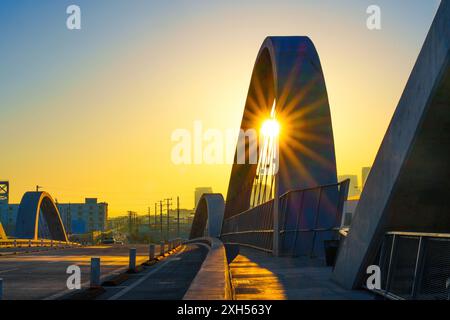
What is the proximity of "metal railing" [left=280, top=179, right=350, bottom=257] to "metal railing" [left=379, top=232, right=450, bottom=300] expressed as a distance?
29.9ft

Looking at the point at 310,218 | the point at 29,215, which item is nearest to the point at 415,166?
the point at 310,218

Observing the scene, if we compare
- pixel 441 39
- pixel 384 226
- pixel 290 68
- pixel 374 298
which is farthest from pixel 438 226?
pixel 290 68

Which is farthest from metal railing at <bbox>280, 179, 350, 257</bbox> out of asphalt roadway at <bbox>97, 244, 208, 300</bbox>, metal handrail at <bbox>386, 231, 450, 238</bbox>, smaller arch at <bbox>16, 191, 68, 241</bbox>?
smaller arch at <bbox>16, 191, 68, 241</bbox>

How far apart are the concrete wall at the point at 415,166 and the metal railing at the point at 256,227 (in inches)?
704

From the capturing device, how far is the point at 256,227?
3941 cm

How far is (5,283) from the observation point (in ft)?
59.0

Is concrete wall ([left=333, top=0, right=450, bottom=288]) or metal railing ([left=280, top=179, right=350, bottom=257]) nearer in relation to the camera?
concrete wall ([left=333, top=0, right=450, bottom=288])

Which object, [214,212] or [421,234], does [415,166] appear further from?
[214,212]

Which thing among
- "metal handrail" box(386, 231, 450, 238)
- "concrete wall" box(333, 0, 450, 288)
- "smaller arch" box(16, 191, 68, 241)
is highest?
"concrete wall" box(333, 0, 450, 288)

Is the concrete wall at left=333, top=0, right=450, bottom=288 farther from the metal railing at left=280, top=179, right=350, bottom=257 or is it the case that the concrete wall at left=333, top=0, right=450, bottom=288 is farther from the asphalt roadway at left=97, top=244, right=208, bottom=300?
the metal railing at left=280, top=179, right=350, bottom=257

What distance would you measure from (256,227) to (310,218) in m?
14.8

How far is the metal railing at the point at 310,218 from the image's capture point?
73.0ft

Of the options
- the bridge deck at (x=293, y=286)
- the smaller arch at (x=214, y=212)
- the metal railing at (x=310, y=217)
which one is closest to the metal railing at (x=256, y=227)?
the metal railing at (x=310, y=217)

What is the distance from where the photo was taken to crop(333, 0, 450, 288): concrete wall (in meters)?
9.59
